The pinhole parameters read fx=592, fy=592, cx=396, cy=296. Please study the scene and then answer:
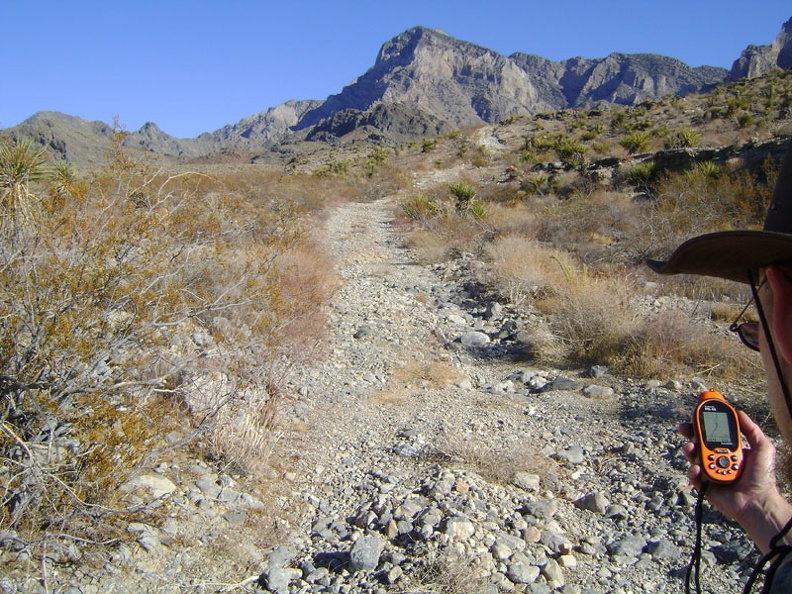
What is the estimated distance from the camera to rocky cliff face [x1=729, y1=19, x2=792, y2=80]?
81188 millimetres

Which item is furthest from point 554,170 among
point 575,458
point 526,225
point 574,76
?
point 574,76

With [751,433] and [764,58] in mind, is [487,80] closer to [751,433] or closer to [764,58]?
[764,58]

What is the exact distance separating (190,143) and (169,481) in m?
171

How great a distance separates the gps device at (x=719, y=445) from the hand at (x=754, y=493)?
2 centimetres

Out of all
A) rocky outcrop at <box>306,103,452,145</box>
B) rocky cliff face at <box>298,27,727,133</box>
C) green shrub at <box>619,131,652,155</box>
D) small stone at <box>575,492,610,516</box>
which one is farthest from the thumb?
rocky cliff face at <box>298,27,727,133</box>

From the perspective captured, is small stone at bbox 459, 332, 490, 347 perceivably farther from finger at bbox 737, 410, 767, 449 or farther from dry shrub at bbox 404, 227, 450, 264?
finger at bbox 737, 410, 767, 449

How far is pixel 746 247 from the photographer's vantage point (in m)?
0.97

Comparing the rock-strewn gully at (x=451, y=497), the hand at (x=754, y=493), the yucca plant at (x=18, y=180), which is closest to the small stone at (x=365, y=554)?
the rock-strewn gully at (x=451, y=497)

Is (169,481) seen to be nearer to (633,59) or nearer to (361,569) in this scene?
(361,569)

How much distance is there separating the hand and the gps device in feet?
0.08

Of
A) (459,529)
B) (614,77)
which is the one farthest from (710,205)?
(614,77)

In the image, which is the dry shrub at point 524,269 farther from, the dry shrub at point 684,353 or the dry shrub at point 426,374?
the dry shrub at point 426,374

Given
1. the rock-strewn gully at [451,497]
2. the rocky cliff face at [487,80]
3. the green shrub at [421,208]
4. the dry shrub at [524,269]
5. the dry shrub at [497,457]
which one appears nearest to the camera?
the rock-strewn gully at [451,497]

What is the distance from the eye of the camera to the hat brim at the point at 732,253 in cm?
90
